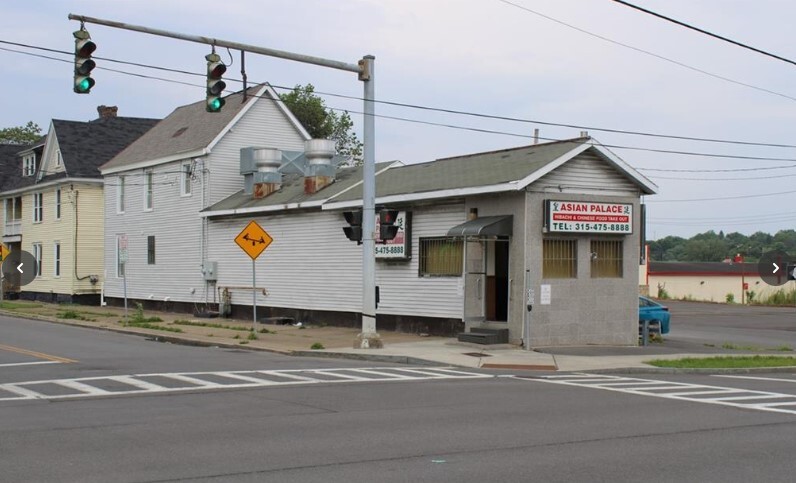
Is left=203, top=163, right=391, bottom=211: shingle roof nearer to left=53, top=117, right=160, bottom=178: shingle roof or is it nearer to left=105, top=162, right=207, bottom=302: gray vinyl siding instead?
left=105, top=162, right=207, bottom=302: gray vinyl siding

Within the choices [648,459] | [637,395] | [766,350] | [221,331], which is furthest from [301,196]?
[648,459]

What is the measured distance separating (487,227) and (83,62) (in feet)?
34.5

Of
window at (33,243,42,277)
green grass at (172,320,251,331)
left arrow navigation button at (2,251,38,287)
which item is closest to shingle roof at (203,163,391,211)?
green grass at (172,320,251,331)

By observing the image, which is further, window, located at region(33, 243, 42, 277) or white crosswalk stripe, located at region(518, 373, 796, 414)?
window, located at region(33, 243, 42, 277)

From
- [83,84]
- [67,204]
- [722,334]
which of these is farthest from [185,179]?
[722,334]

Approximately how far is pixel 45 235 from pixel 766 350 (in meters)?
38.9

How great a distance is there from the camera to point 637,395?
15148mm

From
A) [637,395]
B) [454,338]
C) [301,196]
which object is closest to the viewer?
[637,395]

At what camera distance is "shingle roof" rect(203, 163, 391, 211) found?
30.9m

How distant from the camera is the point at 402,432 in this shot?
35.9ft

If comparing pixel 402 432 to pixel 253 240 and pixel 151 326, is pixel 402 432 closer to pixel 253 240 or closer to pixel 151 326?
pixel 253 240

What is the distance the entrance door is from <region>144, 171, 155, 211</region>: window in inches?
834

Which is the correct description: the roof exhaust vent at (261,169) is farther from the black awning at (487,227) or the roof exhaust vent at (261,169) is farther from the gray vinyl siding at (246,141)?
the black awning at (487,227)

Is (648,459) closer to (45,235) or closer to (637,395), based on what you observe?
(637,395)
